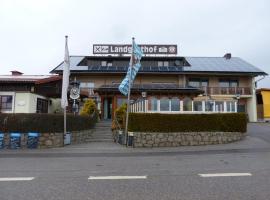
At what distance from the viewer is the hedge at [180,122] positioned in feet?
57.6

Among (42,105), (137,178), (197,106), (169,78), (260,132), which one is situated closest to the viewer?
(137,178)

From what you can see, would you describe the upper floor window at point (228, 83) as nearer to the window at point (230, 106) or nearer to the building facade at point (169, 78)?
the building facade at point (169, 78)

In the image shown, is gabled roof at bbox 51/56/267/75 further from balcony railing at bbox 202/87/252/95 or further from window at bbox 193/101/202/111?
window at bbox 193/101/202/111

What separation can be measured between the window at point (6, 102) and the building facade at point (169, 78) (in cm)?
829

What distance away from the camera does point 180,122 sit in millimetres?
17812

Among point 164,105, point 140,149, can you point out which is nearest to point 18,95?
point 164,105

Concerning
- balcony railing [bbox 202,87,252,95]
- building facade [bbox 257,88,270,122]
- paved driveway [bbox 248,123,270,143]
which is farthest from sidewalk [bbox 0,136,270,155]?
building facade [bbox 257,88,270,122]

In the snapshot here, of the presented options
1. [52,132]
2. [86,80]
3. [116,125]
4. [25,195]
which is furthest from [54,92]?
[25,195]

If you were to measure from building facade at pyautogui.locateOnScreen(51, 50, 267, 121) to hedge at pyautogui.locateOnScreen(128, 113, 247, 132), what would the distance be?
12042 mm

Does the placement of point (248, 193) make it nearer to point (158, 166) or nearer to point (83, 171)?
point (158, 166)

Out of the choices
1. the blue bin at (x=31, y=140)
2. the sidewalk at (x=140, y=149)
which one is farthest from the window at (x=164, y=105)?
the blue bin at (x=31, y=140)

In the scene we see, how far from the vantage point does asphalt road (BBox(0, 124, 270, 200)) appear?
21.6 feet

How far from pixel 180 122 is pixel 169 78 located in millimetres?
19200

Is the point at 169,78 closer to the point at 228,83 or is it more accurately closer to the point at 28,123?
the point at 228,83
